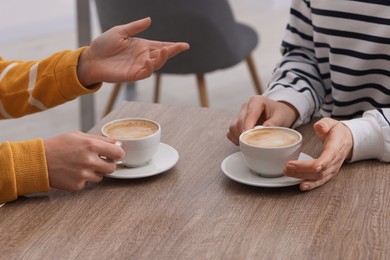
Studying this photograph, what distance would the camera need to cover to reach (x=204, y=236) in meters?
0.96

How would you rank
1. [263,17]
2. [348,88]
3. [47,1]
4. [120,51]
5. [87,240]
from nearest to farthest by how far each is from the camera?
[87,240]
[120,51]
[348,88]
[47,1]
[263,17]

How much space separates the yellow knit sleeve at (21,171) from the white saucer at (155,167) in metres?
0.10

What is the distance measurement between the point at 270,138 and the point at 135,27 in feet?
1.03

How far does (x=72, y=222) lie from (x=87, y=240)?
6 centimetres

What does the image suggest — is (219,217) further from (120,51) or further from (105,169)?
(120,51)

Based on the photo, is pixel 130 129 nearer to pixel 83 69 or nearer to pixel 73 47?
pixel 83 69

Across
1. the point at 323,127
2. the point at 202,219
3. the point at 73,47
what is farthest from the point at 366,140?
the point at 73,47

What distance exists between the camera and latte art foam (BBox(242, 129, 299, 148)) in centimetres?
111

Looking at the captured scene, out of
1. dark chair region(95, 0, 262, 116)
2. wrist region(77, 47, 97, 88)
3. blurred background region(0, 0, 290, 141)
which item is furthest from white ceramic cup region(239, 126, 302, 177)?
blurred background region(0, 0, 290, 141)

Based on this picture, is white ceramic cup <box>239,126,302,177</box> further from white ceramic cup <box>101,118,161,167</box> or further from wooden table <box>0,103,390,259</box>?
white ceramic cup <box>101,118,161,167</box>

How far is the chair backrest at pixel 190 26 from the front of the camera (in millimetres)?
2727

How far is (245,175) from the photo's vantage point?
1121 mm

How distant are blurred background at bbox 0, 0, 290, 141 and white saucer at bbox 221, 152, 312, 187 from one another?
7.21ft

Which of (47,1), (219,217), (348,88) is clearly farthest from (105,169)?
(47,1)
